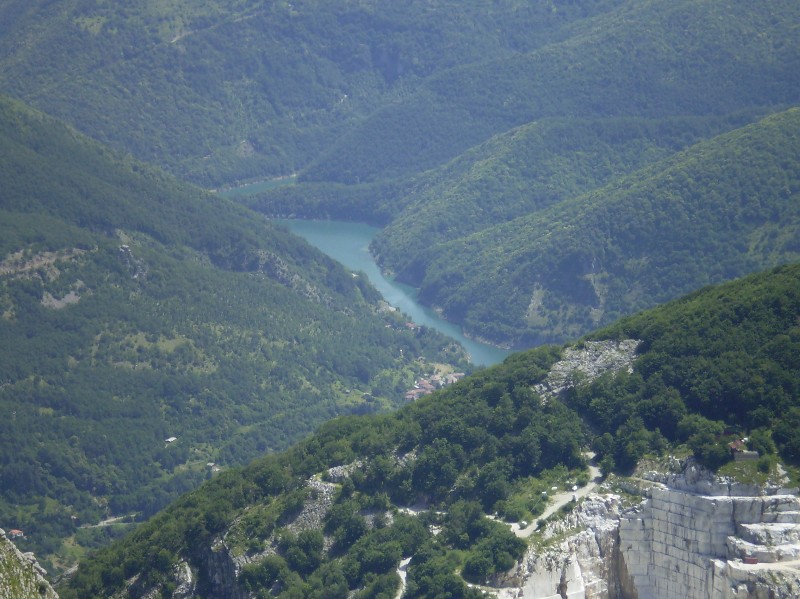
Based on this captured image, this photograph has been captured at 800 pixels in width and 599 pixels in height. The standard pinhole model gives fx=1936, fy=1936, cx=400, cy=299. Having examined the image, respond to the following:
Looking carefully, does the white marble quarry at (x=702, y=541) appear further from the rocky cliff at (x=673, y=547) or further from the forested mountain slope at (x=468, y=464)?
the forested mountain slope at (x=468, y=464)

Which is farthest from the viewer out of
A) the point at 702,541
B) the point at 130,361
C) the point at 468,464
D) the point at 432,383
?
the point at 432,383

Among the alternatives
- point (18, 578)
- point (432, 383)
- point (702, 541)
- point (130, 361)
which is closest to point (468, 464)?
point (702, 541)

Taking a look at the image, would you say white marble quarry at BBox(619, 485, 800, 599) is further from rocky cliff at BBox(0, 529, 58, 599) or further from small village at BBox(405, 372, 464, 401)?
small village at BBox(405, 372, 464, 401)

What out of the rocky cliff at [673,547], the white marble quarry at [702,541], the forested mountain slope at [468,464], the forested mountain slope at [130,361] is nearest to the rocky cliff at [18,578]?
the forested mountain slope at [468,464]

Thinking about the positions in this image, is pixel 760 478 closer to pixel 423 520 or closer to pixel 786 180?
pixel 423 520

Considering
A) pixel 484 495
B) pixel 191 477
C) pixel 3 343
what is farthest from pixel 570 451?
pixel 3 343

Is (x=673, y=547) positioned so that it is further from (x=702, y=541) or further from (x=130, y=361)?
(x=130, y=361)
